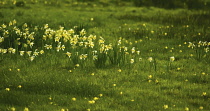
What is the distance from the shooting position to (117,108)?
5.52 m

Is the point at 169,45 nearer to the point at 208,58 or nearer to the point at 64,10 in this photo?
the point at 208,58

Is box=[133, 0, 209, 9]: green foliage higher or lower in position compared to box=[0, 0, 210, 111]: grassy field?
higher

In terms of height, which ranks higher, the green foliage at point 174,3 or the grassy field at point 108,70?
the green foliage at point 174,3

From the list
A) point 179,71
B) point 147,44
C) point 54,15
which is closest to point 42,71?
point 179,71

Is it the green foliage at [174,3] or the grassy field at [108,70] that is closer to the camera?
the grassy field at [108,70]

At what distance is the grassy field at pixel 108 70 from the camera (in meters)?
5.75

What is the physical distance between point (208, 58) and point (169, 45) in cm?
167

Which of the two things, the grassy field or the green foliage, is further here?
the green foliage

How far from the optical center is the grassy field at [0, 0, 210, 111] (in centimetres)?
575

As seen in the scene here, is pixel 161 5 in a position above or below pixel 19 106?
above

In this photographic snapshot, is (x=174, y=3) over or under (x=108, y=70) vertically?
over

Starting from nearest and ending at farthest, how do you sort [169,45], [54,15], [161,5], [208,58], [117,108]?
[117,108]
[208,58]
[169,45]
[54,15]
[161,5]

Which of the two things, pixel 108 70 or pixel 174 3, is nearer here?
pixel 108 70

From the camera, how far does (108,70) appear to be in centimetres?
739
